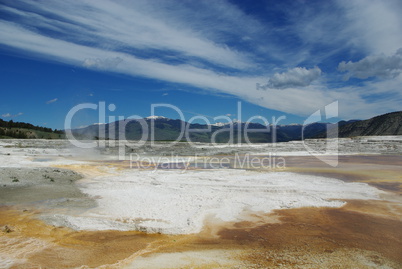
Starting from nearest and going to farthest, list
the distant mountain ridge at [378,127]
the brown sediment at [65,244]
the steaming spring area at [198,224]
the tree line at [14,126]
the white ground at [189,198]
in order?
the brown sediment at [65,244] < the steaming spring area at [198,224] < the white ground at [189,198] < the tree line at [14,126] < the distant mountain ridge at [378,127]

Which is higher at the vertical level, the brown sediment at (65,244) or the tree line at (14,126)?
the tree line at (14,126)

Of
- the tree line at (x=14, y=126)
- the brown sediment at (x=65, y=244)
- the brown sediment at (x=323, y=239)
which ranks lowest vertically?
the brown sediment at (x=323, y=239)

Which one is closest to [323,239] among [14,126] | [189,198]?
[189,198]

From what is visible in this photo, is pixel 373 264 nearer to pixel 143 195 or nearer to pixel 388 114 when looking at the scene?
pixel 143 195

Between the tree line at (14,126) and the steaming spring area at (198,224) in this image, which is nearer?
the steaming spring area at (198,224)

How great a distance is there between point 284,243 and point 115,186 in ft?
30.0

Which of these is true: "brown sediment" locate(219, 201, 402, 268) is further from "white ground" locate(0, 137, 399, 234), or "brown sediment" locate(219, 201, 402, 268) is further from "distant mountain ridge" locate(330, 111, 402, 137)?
"distant mountain ridge" locate(330, 111, 402, 137)

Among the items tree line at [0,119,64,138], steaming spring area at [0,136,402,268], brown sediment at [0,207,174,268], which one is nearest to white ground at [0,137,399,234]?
steaming spring area at [0,136,402,268]

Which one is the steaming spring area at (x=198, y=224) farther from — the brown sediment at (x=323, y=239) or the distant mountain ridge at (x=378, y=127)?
the distant mountain ridge at (x=378, y=127)

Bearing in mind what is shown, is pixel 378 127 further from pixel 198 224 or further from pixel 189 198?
pixel 198 224

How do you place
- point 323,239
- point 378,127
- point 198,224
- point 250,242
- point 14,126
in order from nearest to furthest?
point 250,242 → point 323,239 → point 198,224 → point 14,126 → point 378,127

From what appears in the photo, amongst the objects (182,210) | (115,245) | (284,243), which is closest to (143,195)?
(182,210)

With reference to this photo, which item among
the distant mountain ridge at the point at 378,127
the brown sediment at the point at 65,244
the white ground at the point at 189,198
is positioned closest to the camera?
the brown sediment at the point at 65,244

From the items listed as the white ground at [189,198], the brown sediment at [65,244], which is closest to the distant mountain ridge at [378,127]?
the white ground at [189,198]
